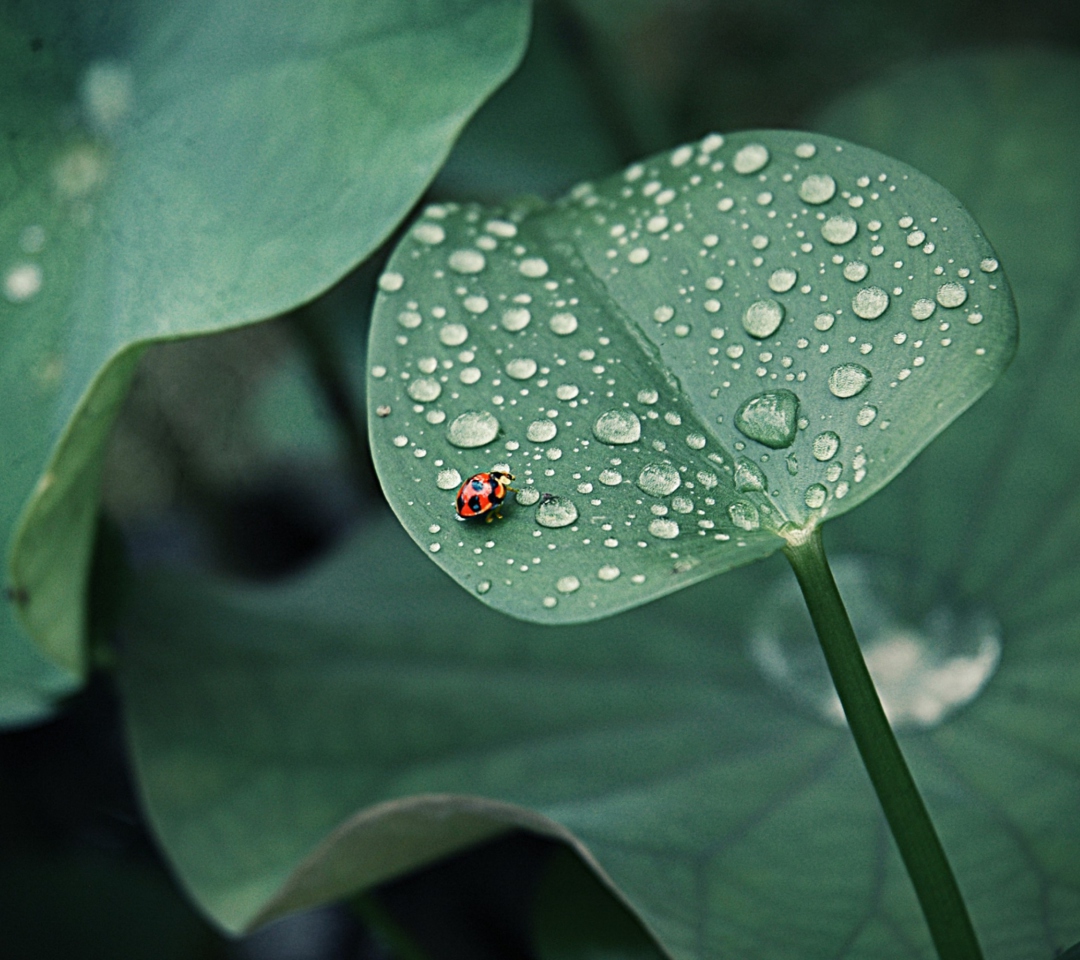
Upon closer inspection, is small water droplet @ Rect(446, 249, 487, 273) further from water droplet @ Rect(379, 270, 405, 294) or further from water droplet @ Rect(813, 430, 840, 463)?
water droplet @ Rect(813, 430, 840, 463)

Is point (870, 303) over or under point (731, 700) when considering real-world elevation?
over

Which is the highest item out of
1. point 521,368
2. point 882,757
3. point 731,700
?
point 521,368

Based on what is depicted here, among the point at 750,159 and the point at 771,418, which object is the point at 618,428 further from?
the point at 750,159

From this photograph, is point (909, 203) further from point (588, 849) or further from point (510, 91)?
point (510, 91)

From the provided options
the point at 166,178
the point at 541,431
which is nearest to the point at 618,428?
the point at 541,431

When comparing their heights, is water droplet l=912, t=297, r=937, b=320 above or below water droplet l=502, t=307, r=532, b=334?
above

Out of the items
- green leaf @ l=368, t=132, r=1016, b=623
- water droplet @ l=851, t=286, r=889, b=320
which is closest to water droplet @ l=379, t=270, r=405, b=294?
green leaf @ l=368, t=132, r=1016, b=623

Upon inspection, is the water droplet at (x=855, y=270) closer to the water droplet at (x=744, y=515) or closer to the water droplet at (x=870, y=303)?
the water droplet at (x=870, y=303)

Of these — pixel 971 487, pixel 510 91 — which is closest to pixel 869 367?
pixel 971 487
